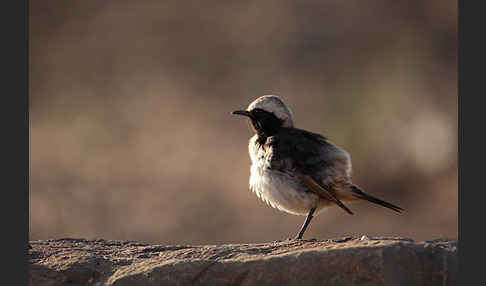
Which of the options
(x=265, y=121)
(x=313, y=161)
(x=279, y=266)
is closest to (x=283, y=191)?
(x=313, y=161)

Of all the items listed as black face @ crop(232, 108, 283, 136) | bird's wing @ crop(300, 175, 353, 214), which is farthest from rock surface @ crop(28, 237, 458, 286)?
black face @ crop(232, 108, 283, 136)

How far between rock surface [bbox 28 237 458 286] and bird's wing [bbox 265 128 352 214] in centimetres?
146

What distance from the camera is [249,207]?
41.4 ft

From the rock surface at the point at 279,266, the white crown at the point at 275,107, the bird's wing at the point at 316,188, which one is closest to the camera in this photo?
the rock surface at the point at 279,266

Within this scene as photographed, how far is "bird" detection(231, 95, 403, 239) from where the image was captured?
21.0ft

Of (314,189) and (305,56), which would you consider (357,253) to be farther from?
(305,56)

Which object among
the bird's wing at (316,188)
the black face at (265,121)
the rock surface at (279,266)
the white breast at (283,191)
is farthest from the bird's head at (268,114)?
the rock surface at (279,266)

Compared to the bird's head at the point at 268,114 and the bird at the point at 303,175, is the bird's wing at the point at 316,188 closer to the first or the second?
the bird at the point at 303,175

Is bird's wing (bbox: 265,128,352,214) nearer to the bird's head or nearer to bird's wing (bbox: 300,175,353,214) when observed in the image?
bird's wing (bbox: 300,175,353,214)

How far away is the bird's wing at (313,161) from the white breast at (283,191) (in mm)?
74

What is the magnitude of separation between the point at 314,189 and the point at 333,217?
6.21 meters

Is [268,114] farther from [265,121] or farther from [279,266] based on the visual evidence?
[279,266]

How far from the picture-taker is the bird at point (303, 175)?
21.0ft

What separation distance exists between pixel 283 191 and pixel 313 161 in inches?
15.5
